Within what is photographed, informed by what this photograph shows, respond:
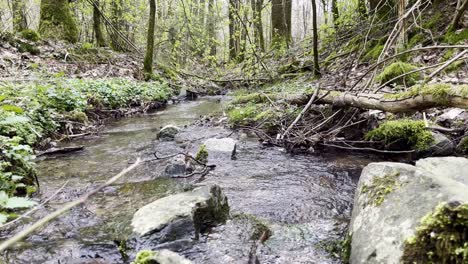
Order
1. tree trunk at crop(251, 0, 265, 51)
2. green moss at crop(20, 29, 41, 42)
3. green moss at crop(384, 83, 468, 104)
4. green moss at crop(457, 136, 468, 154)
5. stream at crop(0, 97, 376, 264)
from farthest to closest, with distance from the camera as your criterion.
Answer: green moss at crop(20, 29, 41, 42)
tree trunk at crop(251, 0, 265, 51)
green moss at crop(457, 136, 468, 154)
green moss at crop(384, 83, 468, 104)
stream at crop(0, 97, 376, 264)

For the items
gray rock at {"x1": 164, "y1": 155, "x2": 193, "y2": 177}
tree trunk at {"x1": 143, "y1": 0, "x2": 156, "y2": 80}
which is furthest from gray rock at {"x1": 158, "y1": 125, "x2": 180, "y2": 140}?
tree trunk at {"x1": 143, "y1": 0, "x2": 156, "y2": 80}

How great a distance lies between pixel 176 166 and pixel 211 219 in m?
1.54

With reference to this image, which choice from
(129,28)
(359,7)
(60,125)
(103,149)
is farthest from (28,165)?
(129,28)

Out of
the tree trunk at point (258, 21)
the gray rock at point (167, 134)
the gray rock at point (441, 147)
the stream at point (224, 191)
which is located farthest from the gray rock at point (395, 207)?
the tree trunk at point (258, 21)

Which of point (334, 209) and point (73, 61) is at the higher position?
point (73, 61)

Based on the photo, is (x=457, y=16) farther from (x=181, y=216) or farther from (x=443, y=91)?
(x=181, y=216)

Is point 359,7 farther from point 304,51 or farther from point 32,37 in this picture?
point 32,37

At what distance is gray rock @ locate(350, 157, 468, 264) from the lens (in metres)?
1.79

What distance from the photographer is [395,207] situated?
6.55 ft

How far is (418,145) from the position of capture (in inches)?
163

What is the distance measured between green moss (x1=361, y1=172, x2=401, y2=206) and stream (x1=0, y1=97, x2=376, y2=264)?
470mm

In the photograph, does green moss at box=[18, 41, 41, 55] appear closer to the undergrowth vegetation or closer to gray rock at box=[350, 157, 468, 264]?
the undergrowth vegetation

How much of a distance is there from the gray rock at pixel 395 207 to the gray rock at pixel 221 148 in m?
2.65

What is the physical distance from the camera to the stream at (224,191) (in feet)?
8.05
